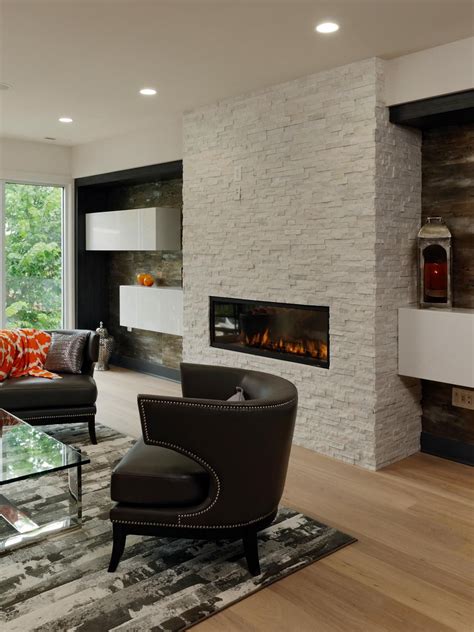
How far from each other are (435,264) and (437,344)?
537mm

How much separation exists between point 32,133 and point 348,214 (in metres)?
3.94

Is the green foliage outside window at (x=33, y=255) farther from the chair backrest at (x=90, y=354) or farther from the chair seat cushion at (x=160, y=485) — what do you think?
the chair seat cushion at (x=160, y=485)

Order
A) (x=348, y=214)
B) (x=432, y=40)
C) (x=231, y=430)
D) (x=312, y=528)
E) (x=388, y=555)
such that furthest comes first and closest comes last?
(x=348, y=214) < (x=432, y=40) < (x=312, y=528) < (x=388, y=555) < (x=231, y=430)

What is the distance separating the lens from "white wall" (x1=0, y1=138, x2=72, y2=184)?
652cm

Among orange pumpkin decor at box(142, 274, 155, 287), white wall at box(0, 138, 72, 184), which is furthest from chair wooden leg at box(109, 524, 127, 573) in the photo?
white wall at box(0, 138, 72, 184)

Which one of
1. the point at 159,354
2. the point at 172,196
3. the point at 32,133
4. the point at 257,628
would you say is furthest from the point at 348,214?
the point at 32,133

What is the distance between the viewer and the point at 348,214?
379 cm

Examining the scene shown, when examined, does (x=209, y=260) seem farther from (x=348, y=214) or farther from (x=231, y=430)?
(x=231, y=430)

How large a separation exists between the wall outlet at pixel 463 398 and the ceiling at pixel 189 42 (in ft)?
6.89

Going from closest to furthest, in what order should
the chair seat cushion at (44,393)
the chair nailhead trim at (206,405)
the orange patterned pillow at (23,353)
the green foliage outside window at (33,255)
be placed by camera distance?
the chair nailhead trim at (206,405) < the chair seat cushion at (44,393) < the orange patterned pillow at (23,353) < the green foliage outside window at (33,255)

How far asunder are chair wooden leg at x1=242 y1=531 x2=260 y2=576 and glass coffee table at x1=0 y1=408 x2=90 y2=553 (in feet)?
2.86

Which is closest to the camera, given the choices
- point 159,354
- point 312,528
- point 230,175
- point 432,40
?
point 312,528

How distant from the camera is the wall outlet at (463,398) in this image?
12.4ft

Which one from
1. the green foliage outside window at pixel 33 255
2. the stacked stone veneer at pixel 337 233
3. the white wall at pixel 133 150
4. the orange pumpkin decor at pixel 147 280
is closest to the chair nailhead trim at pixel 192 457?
the stacked stone veneer at pixel 337 233
